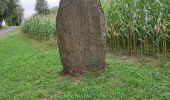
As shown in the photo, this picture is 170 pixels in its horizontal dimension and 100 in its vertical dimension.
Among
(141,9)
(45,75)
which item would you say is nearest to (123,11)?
(141,9)

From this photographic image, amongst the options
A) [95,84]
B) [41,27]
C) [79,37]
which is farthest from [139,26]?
[41,27]

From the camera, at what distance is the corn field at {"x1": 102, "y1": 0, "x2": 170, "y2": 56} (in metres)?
10.7

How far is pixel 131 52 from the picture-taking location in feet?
38.9

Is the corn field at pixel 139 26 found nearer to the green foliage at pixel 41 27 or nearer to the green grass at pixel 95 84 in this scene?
the green grass at pixel 95 84

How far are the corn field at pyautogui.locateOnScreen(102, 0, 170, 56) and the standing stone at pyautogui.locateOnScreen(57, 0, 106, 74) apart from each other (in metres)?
2.71

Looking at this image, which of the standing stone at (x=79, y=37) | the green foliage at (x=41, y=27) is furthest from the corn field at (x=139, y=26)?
the green foliage at (x=41, y=27)

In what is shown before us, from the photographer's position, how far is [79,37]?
8258mm

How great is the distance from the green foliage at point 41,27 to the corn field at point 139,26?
7407 mm

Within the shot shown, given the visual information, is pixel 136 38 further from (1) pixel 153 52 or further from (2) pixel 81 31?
(2) pixel 81 31

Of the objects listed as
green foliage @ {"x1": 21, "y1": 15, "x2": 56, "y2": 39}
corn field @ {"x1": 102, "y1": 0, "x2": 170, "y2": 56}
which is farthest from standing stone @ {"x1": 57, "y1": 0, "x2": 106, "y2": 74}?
green foliage @ {"x1": 21, "y1": 15, "x2": 56, "y2": 39}

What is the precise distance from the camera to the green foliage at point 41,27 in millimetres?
21078

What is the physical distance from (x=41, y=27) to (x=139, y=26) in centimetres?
1246

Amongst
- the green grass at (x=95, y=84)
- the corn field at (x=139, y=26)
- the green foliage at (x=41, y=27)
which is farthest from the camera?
the green foliage at (x=41, y=27)

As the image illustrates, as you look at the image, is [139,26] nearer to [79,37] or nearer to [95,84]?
[79,37]
